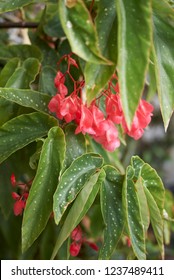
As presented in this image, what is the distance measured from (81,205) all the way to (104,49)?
0.19 m

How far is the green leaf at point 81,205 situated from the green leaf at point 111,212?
16mm

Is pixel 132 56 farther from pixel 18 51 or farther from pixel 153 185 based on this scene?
pixel 18 51

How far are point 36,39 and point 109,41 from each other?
0.35 m

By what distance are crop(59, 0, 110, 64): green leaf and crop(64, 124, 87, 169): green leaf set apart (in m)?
0.20

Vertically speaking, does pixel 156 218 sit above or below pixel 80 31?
below

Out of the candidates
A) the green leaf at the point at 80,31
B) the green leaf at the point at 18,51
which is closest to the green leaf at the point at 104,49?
the green leaf at the point at 80,31

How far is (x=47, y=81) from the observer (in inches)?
30.5

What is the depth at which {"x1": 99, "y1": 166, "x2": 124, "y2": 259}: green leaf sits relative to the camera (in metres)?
0.65

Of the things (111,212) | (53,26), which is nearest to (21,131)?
(111,212)

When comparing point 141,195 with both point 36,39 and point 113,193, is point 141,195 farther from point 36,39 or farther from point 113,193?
point 36,39

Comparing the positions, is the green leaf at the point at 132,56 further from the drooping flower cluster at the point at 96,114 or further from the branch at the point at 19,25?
the branch at the point at 19,25

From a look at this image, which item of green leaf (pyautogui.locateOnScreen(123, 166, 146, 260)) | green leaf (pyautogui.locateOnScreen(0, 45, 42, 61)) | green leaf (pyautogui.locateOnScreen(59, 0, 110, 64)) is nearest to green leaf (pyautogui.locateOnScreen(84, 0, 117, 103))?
green leaf (pyautogui.locateOnScreen(59, 0, 110, 64))

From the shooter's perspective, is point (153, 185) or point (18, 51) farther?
point (18, 51)

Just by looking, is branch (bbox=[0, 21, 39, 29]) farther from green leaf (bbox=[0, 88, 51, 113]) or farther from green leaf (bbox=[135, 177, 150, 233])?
green leaf (bbox=[135, 177, 150, 233])
